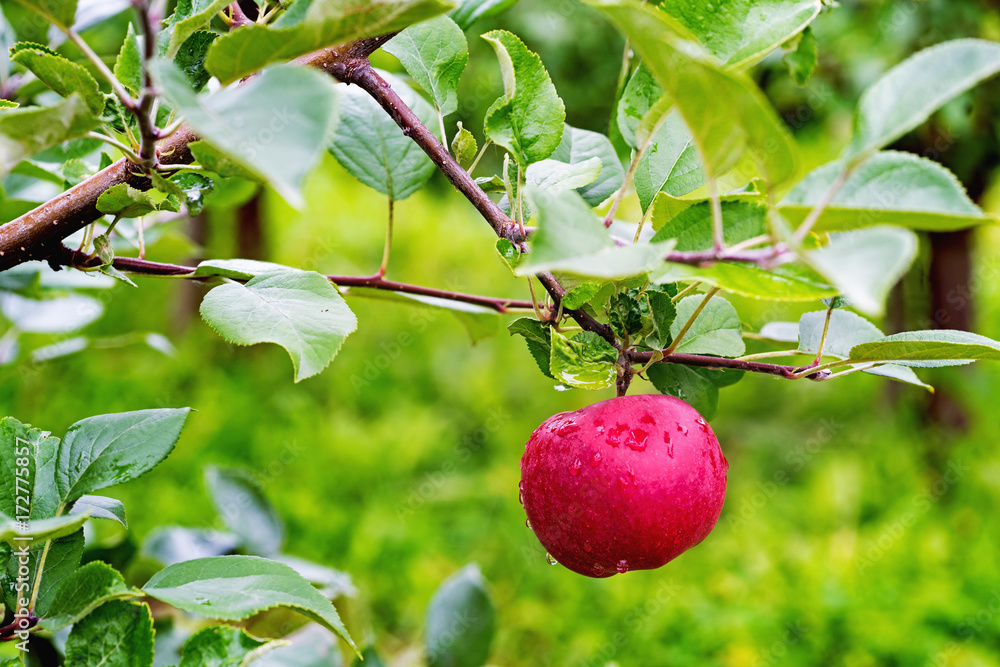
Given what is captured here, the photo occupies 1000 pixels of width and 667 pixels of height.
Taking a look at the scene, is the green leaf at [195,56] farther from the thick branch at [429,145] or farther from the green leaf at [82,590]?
the green leaf at [82,590]

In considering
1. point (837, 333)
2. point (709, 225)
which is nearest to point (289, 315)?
point (709, 225)

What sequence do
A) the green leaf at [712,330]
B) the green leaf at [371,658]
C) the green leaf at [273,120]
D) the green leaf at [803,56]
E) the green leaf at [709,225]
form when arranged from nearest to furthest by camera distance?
the green leaf at [273,120] < the green leaf at [709,225] < the green leaf at [712,330] < the green leaf at [803,56] < the green leaf at [371,658]

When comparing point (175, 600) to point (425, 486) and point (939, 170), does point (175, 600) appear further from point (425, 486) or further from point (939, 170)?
point (425, 486)

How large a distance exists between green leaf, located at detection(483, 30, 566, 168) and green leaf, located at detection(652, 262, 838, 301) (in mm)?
113

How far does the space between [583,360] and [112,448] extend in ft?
0.70

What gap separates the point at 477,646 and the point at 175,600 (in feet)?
1.34

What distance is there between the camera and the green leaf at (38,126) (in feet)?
0.82

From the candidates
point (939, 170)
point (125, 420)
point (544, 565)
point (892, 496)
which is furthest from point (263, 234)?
point (939, 170)

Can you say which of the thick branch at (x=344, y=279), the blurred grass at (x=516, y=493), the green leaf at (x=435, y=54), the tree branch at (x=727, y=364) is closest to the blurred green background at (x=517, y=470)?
the blurred grass at (x=516, y=493)

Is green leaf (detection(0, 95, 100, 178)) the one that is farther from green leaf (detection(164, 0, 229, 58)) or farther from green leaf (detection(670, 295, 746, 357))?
green leaf (detection(670, 295, 746, 357))

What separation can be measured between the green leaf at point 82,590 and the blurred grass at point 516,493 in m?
0.85

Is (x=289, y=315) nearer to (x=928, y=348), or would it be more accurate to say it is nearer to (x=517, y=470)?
(x=928, y=348)

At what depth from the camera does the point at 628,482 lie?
36 centimetres

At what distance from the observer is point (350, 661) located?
92 cm
